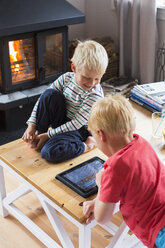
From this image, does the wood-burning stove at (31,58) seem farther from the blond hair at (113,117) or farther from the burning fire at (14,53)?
the blond hair at (113,117)

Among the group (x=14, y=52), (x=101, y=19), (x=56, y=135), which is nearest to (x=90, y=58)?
(x=56, y=135)

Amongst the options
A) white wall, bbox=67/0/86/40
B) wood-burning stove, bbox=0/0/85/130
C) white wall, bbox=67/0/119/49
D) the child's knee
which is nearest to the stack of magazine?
the child's knee

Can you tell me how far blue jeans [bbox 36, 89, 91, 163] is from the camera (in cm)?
163

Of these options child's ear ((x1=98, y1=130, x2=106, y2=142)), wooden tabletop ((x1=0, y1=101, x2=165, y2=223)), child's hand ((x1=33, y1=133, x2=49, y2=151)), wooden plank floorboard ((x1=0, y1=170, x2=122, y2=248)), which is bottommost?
wooden plank floorboard ((x1=0, y1=170, x2=122, y2=248))

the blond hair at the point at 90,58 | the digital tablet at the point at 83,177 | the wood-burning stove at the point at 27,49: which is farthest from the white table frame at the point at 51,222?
the wood-burning stove at the point at 27,49

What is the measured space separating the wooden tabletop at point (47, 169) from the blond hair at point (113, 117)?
345 mm

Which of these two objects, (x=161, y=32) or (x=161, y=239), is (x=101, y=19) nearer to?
(x=161, y=32)

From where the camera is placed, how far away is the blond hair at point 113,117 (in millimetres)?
1191

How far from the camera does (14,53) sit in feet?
8.89

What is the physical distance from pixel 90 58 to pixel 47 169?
21.6 inches

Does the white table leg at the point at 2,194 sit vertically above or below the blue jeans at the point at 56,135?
below

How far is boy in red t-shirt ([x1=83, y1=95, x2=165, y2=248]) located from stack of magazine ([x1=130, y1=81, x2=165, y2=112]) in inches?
35.9

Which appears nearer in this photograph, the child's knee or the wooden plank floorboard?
the child's knee

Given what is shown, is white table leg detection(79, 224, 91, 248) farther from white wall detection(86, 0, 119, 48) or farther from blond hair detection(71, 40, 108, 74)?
white wall detection(86, 0, 119, 48)
